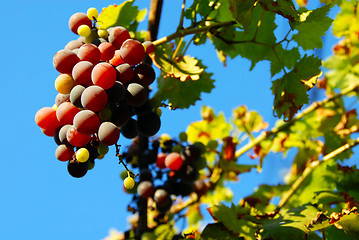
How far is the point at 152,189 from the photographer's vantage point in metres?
2.03

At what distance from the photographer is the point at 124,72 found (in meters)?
1.45

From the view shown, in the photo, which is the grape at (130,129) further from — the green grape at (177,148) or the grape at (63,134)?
the green grape at (177,148)

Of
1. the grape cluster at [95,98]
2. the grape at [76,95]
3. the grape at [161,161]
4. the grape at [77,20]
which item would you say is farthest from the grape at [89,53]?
the grape at [161,161]

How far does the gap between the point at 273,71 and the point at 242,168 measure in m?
0.83

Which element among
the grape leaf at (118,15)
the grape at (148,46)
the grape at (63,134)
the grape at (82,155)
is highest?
the grape leaf at (118,15)

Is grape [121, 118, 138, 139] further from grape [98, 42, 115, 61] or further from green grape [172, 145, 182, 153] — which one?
green grape [172, 145, 182, 153]

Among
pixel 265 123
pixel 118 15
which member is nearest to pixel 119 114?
pixel 118 15

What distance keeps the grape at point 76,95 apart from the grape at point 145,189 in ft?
2.47

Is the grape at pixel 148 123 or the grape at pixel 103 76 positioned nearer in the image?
the grape at pixel 103 76

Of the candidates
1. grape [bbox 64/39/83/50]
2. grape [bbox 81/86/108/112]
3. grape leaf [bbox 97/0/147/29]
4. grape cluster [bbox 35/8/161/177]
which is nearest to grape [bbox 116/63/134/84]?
grape cluster [bbox 35/8/161/177]

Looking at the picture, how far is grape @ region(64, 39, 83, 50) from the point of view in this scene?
1.59 meters

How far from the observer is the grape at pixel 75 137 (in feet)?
4.35

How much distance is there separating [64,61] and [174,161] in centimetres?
87

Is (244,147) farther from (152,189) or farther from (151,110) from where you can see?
(151,110)
